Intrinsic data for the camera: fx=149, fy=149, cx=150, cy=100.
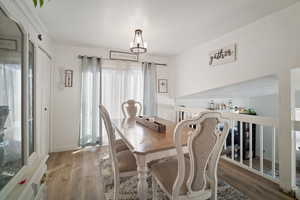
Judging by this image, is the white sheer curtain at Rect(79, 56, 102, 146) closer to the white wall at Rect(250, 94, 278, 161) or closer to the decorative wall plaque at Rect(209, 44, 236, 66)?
the decorative wall plaque at Rect(209, 44, 236, 66)

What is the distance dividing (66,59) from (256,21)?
11.6 ft

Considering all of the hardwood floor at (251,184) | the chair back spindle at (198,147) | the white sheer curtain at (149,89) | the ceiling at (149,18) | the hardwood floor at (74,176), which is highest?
the ceiling at (149,18)

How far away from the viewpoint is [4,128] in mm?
1088

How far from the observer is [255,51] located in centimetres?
221

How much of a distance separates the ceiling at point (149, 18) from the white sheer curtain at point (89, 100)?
0.54 meters

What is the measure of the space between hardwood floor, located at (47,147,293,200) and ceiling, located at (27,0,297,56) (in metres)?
2.26

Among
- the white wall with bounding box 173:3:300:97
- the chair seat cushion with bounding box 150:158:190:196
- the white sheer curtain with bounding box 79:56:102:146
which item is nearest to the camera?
the chair seat cushion with bounding box 150:158:190:196

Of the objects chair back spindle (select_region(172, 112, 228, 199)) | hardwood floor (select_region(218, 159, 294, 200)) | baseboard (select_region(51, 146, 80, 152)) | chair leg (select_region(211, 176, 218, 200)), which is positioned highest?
chair back spindle (select_region(172, 112, 228, 199))

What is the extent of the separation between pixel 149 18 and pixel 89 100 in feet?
7.08

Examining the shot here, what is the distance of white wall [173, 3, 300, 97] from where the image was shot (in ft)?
5.89

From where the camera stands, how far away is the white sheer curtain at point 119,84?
3.55 m

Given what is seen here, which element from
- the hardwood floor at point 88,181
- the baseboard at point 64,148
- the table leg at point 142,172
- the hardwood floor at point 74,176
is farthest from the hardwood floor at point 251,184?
the baseboard at point 64,148

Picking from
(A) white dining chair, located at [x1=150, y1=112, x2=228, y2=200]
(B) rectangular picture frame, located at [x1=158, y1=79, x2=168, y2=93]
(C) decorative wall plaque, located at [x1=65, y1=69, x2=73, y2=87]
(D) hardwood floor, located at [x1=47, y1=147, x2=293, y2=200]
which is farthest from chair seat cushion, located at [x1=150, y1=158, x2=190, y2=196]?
(B) rectangular picture frame, located at [x1=158, y1=79, x2=168, y2=93]

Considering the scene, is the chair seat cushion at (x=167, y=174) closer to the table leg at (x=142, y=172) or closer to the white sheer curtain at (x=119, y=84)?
the table leg at (x=142, y=172)
